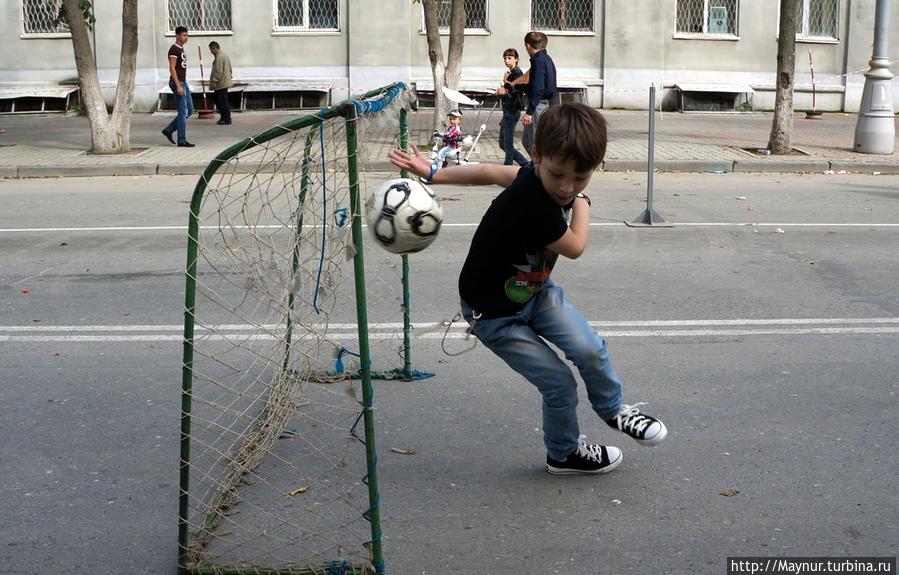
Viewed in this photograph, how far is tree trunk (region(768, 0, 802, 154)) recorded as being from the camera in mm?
16359

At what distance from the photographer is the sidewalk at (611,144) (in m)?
15.7

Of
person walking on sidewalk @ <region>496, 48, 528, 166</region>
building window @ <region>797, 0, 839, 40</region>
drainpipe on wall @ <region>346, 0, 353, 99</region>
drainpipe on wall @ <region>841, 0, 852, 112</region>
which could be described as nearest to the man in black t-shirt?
person walking on sidewalk @ <region>496, 48, 528, 166</region>

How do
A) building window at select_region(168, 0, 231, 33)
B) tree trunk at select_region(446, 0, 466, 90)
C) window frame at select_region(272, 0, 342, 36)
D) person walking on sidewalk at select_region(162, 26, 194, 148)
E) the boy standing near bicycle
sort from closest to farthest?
1. the boy standing near bicycle
2. person walking on sidewalk at select_region(162, 26, 194, 148)
3. tree trunk at select_region(446, 0, 466, 90)
4. window frame at select_region(272, 0, 342, 36)
5. building window at select_region(168, 0, 231, 33)

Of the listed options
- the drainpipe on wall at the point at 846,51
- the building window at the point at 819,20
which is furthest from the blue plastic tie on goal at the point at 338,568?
the building window at the point at 819,20

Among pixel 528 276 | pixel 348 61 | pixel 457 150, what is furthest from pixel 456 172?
pixel 348 61

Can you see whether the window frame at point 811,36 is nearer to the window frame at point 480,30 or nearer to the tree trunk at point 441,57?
the window frame at point 480,30

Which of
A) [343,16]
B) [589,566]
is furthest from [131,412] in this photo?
[343,16]

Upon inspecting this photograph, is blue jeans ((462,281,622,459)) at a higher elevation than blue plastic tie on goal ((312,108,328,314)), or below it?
below

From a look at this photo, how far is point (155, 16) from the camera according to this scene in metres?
24.8

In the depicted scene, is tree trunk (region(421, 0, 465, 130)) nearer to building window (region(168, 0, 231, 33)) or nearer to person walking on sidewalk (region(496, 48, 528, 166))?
person walking on sidewalk (region(496, 48, 528, 166))

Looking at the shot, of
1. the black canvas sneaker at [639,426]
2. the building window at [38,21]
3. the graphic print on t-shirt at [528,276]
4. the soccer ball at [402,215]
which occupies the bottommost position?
the black canvas sneaker at [639,426]

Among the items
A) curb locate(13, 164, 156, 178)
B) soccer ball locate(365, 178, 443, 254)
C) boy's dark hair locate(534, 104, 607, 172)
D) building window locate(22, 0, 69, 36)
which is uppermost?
building window locate(22, 0, 69, 36)

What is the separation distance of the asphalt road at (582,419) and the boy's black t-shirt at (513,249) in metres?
0.84

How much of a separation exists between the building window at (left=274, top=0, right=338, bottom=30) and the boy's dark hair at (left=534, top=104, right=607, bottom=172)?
22.0 metres
